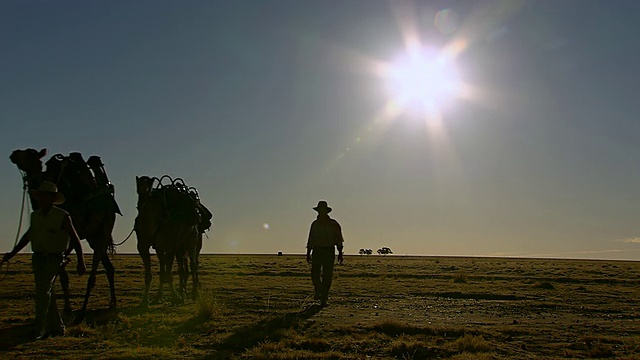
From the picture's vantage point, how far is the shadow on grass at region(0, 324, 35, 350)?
9.13 m

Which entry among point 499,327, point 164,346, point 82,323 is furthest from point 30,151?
point 499,327

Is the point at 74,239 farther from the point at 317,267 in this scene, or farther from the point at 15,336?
the point at 317,267

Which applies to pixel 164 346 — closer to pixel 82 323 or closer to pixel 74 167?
pixel 82 323

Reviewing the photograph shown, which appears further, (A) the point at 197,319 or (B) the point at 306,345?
(A) the point at 197,319

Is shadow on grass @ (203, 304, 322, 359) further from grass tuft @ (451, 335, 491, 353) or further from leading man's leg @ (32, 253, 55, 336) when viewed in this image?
grass tuft @ (451, 335, 491, 353)

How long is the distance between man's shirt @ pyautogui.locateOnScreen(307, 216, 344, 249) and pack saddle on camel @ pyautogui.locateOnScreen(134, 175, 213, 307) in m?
3.06

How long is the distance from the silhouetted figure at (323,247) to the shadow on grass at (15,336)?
6.69 metres

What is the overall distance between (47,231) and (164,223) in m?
6.15

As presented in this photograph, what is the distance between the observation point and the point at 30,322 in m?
11.4

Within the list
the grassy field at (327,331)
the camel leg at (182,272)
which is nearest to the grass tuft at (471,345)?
the grassy field at (327,331)

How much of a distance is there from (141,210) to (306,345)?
6740 mm

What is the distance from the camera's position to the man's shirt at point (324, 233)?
15289 mm

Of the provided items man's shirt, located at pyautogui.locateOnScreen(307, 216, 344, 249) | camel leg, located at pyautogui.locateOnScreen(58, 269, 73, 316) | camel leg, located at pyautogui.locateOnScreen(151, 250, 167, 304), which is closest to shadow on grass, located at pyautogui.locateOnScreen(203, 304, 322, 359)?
man's shirt, located at pyautogui.locateOnScreen(307, 216, 344, 249)

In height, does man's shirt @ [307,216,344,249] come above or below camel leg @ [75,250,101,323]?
above
